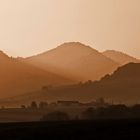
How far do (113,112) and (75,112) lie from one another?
51.3 m

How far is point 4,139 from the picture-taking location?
59.6m

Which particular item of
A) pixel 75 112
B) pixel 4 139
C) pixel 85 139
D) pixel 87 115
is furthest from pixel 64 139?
pixel 75 112

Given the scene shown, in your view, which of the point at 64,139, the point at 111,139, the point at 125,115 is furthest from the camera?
the point at 125,115

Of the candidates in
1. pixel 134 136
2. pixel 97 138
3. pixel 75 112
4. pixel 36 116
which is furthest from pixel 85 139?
pixel 75 112

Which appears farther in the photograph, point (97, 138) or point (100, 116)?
point (100, 116)

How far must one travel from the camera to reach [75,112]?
7805 inches

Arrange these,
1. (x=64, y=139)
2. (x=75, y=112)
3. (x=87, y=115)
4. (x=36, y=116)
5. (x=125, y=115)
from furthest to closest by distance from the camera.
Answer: (x=75, y=112) < (x=36, y=116) < (x=87, y=115) < (x=125, y=115) < (x=64, y=139)

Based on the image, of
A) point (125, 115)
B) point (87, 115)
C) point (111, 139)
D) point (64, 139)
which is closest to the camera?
point (111, 139)

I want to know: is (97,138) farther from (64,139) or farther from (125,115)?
(125,115)

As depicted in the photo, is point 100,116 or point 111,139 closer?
point 111,139

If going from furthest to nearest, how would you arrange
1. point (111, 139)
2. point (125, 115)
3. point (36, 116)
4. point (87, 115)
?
point (36, 116) < point (87, 115) < point (125, 115) < point (111, 139)

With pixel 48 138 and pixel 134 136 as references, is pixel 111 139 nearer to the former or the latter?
pixel 134 136

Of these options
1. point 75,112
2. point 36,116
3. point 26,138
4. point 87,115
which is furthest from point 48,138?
point 75,112

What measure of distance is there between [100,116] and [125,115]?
680cm
